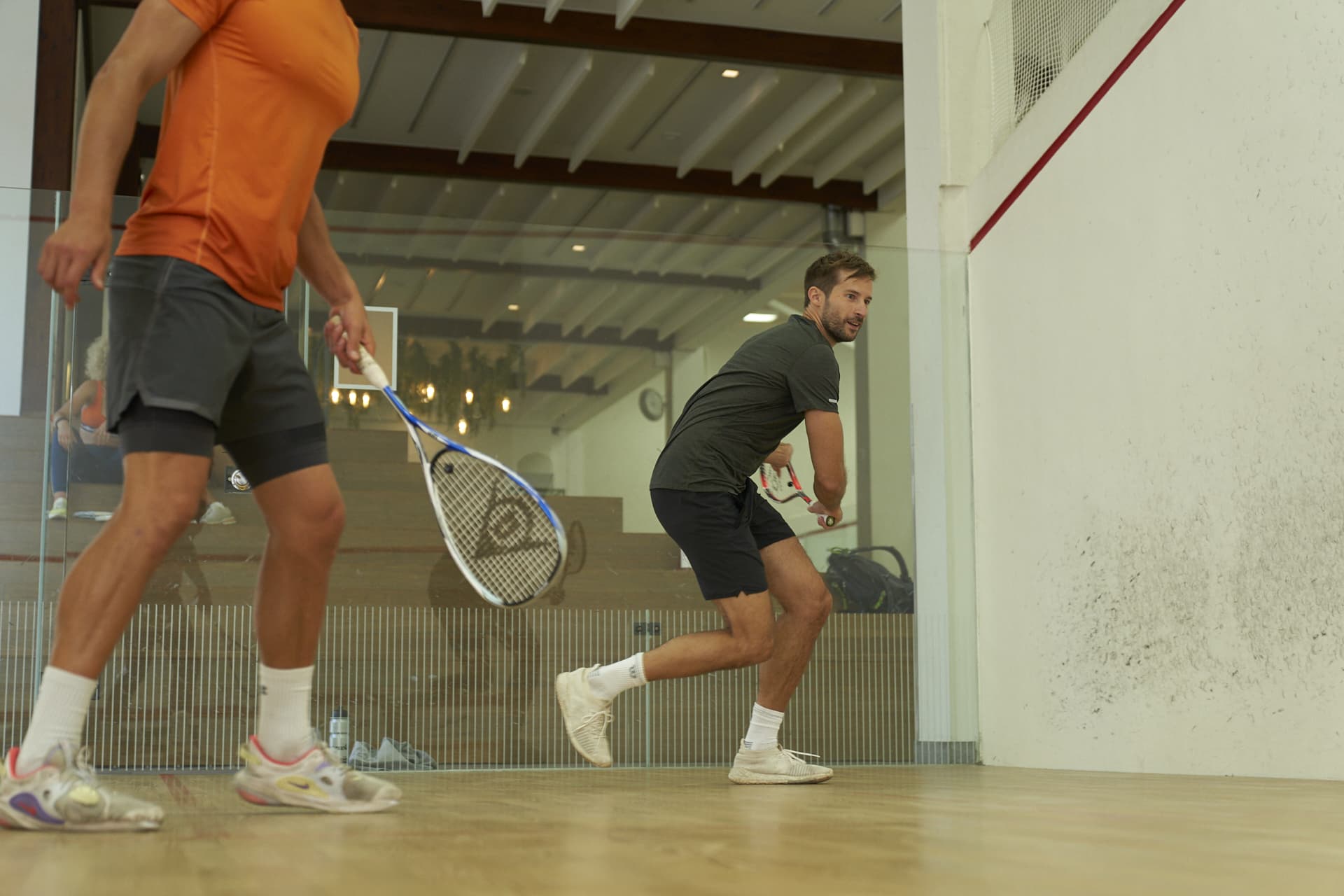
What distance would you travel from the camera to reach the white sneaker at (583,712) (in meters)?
2.86

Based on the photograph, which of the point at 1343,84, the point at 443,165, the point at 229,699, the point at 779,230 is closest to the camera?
the point at 1343,84

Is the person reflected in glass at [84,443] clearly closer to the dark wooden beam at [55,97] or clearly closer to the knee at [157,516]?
the dark wooden beam at [55,97]

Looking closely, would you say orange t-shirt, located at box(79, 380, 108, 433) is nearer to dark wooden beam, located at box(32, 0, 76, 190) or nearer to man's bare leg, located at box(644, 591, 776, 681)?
man's bare leg, located at box(644, 591, 776, 681)

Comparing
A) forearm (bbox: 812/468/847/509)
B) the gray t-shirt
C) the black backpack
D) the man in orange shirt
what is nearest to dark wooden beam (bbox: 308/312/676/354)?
the black backpack

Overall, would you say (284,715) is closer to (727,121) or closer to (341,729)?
(341,729)

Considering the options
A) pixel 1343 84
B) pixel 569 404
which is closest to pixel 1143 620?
pixel 1343 84

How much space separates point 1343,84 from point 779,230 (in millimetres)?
6916

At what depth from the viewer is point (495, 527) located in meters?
1.94

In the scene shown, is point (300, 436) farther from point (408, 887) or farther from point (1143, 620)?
point (1143, 620)

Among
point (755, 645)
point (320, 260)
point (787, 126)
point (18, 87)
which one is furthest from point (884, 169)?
point (320, 260)

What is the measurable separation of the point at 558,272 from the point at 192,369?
3014 millimetres

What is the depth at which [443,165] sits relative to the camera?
29.8 ft

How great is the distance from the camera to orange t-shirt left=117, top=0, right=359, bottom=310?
1.70 metres

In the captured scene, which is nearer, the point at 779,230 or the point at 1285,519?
the point at 1285,519
